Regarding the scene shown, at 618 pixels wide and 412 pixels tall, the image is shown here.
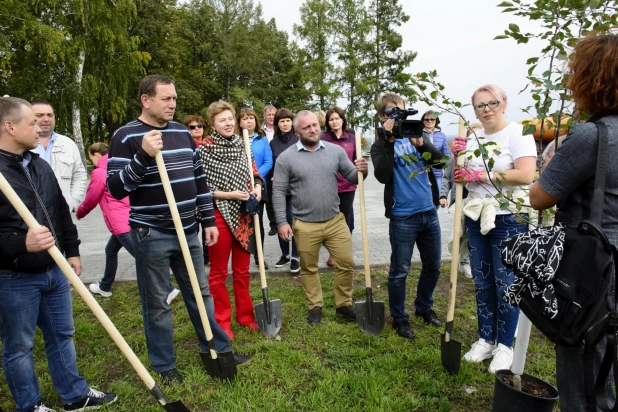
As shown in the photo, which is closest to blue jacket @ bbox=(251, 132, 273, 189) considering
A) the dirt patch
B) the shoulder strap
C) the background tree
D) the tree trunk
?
the dirt patch

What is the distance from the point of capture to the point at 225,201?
3953 millimetres

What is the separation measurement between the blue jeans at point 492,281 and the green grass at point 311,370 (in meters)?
0.34

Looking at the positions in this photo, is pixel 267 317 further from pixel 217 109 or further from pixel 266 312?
pixel 217 109

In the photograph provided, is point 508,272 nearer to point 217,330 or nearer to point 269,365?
point 269,365

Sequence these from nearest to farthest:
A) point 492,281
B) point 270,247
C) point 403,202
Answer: point 492,281
point 403,202
point 270,247

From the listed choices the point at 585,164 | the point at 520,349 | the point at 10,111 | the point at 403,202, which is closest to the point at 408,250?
the point at 403,202

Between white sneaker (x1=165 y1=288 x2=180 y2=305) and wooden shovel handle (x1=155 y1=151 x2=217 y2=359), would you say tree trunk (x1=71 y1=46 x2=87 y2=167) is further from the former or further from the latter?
wooden shovel handle (x1=155 y1=151 x2=217 y2=359)

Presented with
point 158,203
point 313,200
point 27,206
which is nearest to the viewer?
point 27,206

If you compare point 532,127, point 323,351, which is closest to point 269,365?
point 323,351

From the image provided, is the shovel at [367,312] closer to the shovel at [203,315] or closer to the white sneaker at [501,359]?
the white sneaker at [501,359]

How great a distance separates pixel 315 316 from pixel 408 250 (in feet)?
3.88

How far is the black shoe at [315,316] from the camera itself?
4.26 m

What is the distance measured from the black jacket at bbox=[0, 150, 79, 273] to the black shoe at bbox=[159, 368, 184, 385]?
1.19 m

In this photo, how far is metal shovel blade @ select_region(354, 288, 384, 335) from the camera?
390 centimetres
